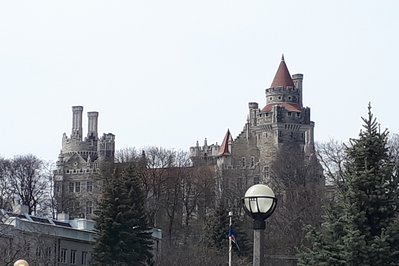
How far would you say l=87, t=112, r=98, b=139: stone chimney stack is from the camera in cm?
18950

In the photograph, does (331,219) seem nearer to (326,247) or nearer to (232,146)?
(326,247)

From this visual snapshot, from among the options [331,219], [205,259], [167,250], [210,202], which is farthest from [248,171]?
[331,219]

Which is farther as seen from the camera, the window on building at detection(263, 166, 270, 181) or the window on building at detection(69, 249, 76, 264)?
the window on building at detection(263, 166, 270, 181)

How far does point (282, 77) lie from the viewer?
571 ft

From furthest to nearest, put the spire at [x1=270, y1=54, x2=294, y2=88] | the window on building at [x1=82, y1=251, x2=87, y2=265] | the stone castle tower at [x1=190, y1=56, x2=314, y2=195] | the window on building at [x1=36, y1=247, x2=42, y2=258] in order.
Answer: the spire at [x1=270, y1=54, x2=294, y2=88], the stone castle tower at [x1=190, y1=56, x2=314, y2=195], the window on building at [x1=82, y1=251, x2=87, y2=265], the window on building at [x1=36, y1=247, x2=42, y2=258]

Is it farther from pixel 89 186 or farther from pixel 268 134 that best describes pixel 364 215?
pixel 268 134

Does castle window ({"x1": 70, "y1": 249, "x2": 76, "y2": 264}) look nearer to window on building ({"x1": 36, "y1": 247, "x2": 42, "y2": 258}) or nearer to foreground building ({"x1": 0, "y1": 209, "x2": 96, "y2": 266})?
foreground building ({"x1": 0, "y1": 209, "x2": 96, "y2": 266})

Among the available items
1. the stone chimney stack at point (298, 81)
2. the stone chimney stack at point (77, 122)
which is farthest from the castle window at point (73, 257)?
the stone chimney stack at point (77, 122)

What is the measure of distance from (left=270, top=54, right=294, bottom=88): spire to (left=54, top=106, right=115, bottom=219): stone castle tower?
26.3 m

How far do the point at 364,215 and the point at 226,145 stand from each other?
13375 centimetres

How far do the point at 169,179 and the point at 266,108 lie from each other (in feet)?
163

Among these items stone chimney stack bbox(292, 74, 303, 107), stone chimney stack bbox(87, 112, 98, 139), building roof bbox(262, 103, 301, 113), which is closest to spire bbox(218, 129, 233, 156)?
building roof bbox(262, 103, 301, 113)

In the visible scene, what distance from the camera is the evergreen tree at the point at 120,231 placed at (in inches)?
2371

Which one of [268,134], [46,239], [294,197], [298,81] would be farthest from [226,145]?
[46,239]
